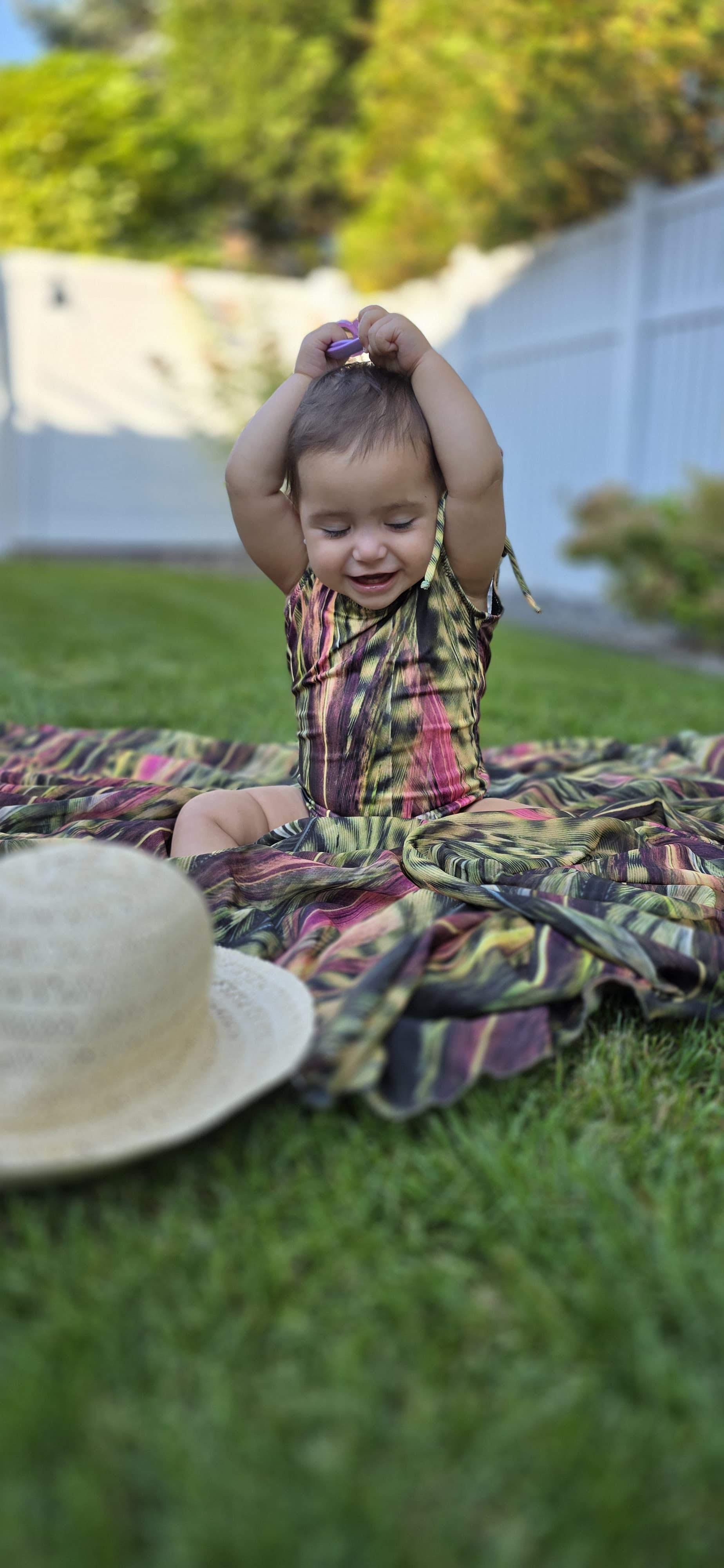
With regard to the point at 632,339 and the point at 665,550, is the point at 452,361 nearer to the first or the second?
the point at 632,339

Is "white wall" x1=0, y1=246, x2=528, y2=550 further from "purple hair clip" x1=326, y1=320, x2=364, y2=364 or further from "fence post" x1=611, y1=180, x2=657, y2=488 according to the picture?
"purple hair clip" x1=326, y1=320, x2=364, y2=364

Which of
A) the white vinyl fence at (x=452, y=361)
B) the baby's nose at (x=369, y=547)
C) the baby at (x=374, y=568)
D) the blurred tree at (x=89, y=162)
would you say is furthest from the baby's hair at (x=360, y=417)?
the blurred tree at (x=89, y=162)

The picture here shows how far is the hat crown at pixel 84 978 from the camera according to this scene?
1.16 meters

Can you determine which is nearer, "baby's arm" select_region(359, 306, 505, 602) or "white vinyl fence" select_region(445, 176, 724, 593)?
"baby's arm" select_region(359, 306, 505, 602)

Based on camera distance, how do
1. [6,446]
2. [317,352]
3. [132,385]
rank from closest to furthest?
[317,352] < [6,446] < [132,385]

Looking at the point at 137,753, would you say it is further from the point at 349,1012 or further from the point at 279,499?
the point at 349,1012

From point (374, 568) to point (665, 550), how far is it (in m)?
4.15

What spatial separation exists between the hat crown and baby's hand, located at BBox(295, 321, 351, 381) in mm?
1161

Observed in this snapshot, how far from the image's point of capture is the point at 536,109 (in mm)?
7617

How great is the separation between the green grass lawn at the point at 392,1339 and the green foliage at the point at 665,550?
4.32 metres

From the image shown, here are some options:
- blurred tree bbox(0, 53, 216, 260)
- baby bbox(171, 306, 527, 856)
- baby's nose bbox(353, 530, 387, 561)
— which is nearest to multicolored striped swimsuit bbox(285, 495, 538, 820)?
baby bbox(171, 306, 527, 856)

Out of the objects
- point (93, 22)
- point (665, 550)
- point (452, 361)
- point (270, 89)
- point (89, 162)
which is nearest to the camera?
point (665, 550)

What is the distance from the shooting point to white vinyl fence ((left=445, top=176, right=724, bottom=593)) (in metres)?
6.52

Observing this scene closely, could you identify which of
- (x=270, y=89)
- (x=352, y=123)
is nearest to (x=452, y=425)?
(x=352, y=123)
